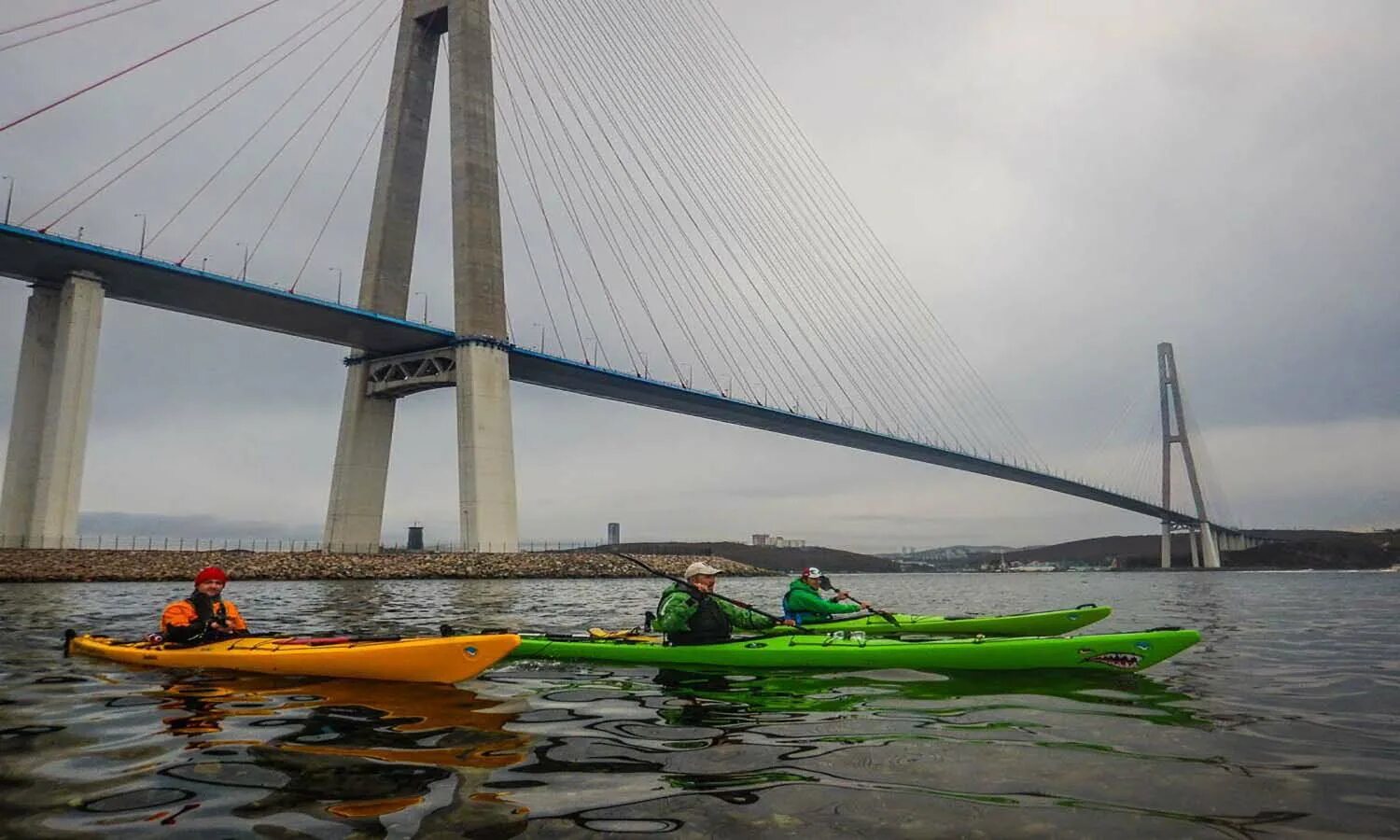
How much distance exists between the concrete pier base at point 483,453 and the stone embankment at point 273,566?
1.12 m

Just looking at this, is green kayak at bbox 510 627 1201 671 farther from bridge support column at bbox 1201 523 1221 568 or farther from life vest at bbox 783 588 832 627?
bridge support column at bbox 1201 523 1221 568

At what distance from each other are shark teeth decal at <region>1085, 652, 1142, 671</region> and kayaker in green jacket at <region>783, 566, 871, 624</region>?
3.11m

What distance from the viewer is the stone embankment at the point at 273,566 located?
27594 millimetres

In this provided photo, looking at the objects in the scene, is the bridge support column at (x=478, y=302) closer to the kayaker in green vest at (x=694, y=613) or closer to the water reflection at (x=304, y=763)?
the kayaker in green vest at (x=694, y=613)

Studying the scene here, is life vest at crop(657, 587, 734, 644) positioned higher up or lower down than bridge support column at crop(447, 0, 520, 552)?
lower down

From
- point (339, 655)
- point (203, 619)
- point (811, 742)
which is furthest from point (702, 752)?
point (203, 619)

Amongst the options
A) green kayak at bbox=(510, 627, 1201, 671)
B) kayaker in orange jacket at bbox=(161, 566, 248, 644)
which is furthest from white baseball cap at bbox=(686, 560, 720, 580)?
kayaker in orange jacket at bbox=(161, 566, 248, 644)

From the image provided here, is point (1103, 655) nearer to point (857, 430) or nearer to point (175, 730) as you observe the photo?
point (175, 730)

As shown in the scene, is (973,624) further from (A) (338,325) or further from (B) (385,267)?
(B) (385,267)

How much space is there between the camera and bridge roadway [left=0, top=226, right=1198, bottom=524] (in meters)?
30.5

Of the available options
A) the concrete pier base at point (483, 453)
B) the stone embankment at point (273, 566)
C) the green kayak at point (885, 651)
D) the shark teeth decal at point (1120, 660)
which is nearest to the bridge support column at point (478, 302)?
the concrete pier base at point (483, 453)

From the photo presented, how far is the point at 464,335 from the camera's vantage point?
1507 inches

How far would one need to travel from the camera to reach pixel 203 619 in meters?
9.62

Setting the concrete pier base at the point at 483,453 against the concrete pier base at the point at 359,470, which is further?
the concrete pier base at the point at 359,470
